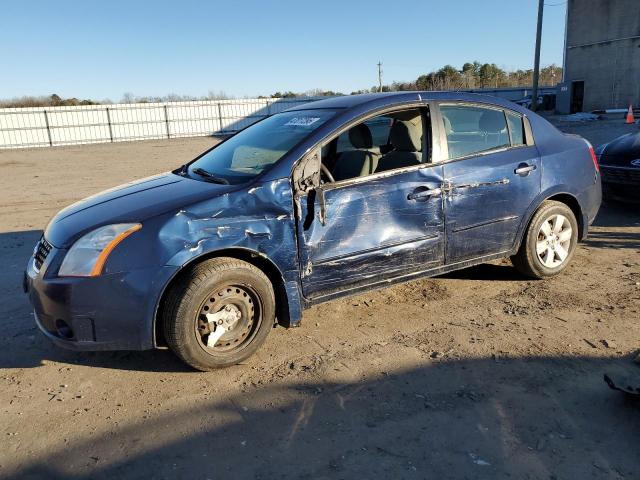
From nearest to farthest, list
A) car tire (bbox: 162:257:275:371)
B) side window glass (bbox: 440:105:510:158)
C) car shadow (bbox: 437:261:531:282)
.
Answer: car tire (bbox: 162:257:275:371) → side window glass (bbox: 440:105:510:158) → car shadow (bbox: 437:261:531:282)

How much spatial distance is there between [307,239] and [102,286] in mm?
1329

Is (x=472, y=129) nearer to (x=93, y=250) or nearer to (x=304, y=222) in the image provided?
(x=304, y=222)

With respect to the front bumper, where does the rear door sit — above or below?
above

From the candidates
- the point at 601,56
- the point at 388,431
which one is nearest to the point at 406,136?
the point at 388,431

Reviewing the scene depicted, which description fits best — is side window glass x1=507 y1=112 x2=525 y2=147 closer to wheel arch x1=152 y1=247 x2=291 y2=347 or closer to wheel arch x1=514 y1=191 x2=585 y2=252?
wheel arch x1=514 y1=191 x2=585 y2=252

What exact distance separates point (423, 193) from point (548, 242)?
5.22 feet

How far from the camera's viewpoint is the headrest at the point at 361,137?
4.42 m

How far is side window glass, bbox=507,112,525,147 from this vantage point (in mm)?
4621

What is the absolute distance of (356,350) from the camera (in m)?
3.73

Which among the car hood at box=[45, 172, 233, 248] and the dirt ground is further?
the car hood at box=[45, 172, 233, 248]

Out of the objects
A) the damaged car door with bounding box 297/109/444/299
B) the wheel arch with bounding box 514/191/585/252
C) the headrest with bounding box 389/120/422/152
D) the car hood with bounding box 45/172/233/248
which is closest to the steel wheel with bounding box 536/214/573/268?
the wheel arch with bounding box 514/191/585/252

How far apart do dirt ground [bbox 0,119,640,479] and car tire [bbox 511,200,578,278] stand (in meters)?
0.21

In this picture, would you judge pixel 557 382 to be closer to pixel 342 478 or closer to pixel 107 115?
pixel 342 478

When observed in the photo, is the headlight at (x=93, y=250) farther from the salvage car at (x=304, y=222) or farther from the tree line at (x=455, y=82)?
the tree line at (x=455, y=82)
